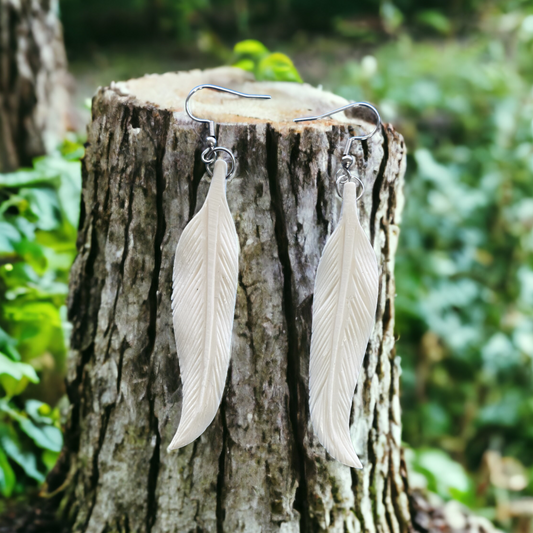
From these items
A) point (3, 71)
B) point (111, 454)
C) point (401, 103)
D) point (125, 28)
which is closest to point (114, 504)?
point (111, 454)

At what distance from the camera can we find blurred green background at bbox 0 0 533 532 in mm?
1488

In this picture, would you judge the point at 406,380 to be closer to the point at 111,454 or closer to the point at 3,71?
the point at 111,454

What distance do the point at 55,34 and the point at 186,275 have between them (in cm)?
165

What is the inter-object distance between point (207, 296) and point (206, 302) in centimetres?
1

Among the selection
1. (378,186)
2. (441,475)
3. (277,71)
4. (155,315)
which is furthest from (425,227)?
(155,315)

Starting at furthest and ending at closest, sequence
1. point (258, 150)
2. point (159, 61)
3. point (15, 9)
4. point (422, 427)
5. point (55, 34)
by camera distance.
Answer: point (159, 61) < point (422, 427) < point (55, 34) < point (15, 9) < point (258, 150)

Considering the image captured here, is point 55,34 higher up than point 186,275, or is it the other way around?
point 55,34

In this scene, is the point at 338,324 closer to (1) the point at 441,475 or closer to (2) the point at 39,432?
(2) the point at 39,432

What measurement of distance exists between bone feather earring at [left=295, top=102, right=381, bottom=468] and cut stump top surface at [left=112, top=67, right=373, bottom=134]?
6.0 inches

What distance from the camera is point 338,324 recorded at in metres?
0.99

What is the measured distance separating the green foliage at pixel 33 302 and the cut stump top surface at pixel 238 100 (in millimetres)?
496

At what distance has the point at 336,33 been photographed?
443 cm

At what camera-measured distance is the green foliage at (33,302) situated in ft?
4.56

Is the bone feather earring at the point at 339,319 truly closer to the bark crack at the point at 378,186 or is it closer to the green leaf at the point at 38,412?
the bark crack at the point at 378,186
